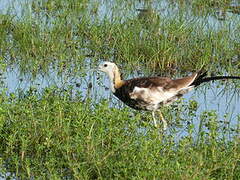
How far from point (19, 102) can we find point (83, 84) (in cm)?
204

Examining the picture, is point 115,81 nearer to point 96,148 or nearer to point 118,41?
point 96,148

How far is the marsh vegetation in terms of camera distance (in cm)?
754

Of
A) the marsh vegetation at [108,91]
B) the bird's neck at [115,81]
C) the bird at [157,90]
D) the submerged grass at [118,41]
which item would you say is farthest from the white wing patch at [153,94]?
the submerged grass at [118,41]

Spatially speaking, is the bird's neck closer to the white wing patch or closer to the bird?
the bird

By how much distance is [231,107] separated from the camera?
401 inches

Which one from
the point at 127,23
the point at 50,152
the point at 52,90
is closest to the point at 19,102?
the point at 52,90

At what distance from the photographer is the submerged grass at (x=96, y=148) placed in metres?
7.28

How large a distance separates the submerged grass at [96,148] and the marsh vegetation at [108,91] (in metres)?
0.01

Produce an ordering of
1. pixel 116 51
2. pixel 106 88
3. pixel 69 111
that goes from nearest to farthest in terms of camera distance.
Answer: pixel 69 111
pixel 106 88
pixel 116 51

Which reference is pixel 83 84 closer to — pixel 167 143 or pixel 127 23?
pixel 127 23

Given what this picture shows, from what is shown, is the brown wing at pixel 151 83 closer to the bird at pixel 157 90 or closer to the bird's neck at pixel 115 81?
the bird at pixel 157 90

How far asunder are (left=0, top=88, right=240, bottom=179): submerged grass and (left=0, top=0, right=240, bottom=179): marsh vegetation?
13mm

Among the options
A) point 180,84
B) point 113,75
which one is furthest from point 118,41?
point 180,84

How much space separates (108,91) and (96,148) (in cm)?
295
